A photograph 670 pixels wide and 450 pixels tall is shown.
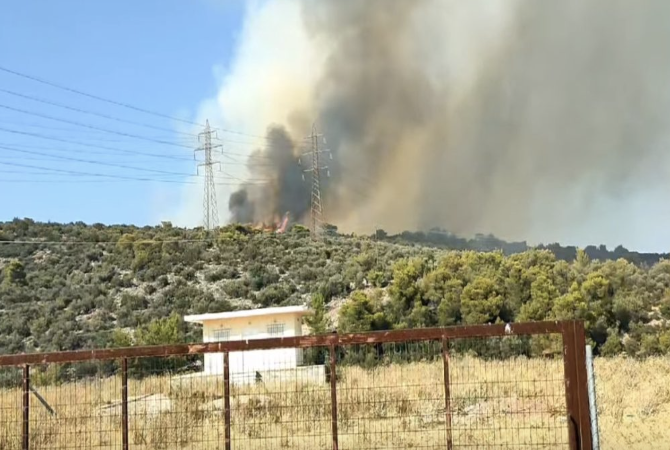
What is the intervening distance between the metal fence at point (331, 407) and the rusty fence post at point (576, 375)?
0.03 ft

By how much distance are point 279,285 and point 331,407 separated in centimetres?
4315

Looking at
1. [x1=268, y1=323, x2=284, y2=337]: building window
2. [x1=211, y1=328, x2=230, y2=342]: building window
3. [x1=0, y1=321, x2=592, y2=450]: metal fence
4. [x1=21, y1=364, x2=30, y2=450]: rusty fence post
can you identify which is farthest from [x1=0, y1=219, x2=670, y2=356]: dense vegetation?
[x1=21, y1=364, x2=30, y2=450]: rusty fence post

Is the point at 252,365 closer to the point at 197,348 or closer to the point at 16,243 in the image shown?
Result: the point at 197,348

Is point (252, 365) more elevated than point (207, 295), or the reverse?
point (207, 295)

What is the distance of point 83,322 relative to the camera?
152 feet

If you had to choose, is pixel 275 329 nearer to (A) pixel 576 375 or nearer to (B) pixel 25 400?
(B) pixel 25 400

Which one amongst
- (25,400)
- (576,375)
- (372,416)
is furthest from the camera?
(372,416)

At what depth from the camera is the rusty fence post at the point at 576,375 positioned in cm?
852

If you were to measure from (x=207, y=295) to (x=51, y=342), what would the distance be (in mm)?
10410

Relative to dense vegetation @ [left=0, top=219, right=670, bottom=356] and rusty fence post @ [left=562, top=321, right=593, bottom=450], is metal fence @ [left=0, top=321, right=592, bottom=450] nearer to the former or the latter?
rusty fence post @ [left=562, top=321, right=593, bottom=450]

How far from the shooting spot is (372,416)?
535 inches

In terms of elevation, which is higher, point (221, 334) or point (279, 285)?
point (279, 285)

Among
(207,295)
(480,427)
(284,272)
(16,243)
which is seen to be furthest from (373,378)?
(16,243)

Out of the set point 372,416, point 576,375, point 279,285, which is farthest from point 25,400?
point 279,285
